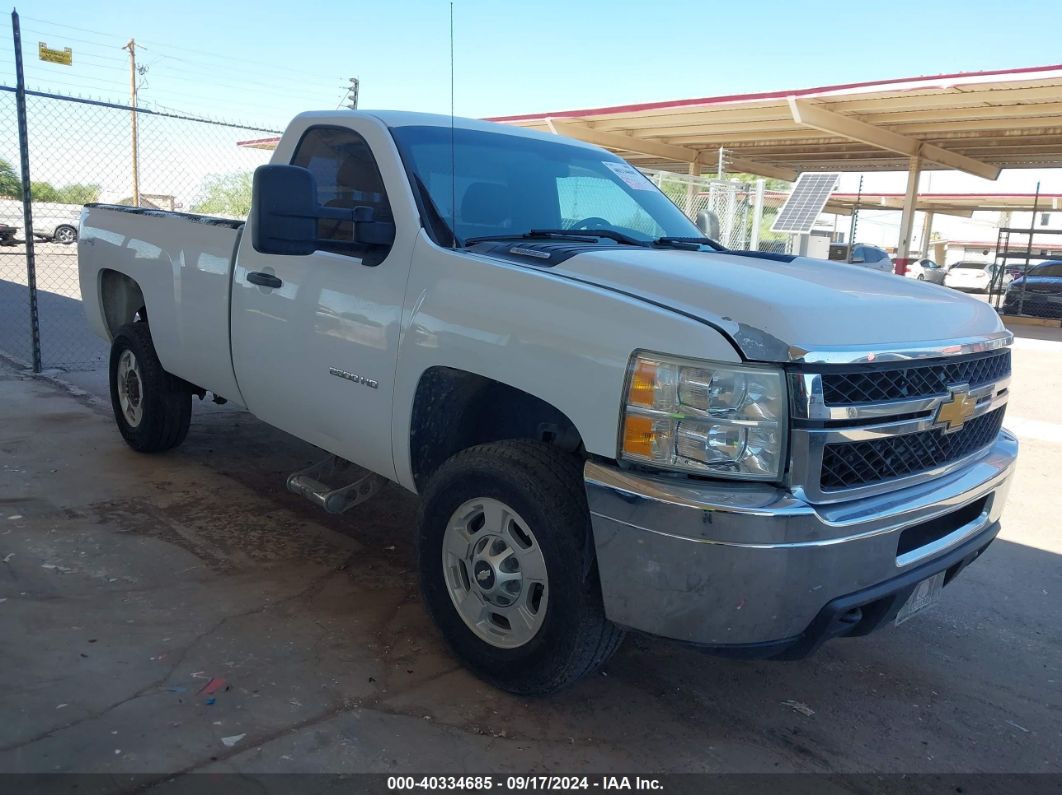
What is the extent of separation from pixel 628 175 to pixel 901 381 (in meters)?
2.25

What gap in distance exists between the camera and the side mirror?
3.31 metres

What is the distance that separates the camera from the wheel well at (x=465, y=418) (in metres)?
3.17

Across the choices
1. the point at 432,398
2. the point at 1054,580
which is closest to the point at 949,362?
the point at 432,398

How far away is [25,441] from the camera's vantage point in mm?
5949

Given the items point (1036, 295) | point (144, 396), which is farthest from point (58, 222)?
point (1036, 295)

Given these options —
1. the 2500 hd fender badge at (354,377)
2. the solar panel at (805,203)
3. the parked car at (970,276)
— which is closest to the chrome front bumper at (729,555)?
the 2500 hd fender badge at (354,377)

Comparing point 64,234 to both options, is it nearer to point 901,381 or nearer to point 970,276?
point 901,381

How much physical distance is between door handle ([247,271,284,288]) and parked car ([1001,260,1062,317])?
62.1ft

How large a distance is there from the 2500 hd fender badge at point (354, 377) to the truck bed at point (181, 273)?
1.05 metres

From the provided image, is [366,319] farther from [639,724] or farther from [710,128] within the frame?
[710,128]

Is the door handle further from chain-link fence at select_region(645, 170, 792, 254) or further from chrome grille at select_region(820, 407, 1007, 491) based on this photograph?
chain-link fence at select_region(645, 170, 792, 254)

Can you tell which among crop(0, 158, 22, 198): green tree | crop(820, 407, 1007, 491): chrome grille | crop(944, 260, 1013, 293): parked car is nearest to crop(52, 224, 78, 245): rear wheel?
crop(0, 158, 22, 198): green tree

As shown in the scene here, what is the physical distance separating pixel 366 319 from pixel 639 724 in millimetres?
1822

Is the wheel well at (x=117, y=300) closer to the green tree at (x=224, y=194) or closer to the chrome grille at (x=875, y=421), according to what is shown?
the chrome grille at (x=875, y=421)
